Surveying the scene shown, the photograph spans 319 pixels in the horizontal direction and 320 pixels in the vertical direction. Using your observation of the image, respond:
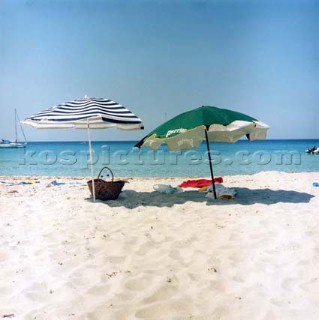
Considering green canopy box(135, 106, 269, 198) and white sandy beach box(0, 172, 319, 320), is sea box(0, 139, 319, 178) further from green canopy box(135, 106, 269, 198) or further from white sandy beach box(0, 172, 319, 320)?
white sandy beach box(0, 172, 319, 320)

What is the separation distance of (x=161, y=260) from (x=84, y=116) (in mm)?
3490

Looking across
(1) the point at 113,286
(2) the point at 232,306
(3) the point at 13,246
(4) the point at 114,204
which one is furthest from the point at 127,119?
(2) the point at 232,306

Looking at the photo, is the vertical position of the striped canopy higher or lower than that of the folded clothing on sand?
higher

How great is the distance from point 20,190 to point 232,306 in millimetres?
7071

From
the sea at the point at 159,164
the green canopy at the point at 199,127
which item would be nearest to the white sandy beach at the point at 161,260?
the green canopy at the point at 199,127

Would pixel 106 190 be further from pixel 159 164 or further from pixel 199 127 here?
pixel 159 164

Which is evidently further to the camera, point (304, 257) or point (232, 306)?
point (304, 257)

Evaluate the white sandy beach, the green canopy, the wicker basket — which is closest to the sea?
the green canopy

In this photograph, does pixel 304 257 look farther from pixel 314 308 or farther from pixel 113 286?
pixel 113 286

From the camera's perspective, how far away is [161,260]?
150 inches

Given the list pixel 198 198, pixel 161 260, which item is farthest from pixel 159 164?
pixel 161 260

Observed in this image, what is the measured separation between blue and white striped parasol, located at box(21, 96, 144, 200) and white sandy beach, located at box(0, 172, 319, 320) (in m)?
1.50

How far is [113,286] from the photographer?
3.23 m

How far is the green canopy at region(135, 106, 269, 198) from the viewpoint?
6.42 m
